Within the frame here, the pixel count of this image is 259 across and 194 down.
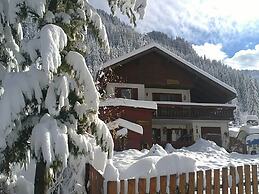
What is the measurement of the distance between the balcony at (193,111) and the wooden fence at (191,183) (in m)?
20.5

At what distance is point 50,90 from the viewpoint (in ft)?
16.7

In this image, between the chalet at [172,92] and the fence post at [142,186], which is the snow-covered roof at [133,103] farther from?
the fence post at [142,186]

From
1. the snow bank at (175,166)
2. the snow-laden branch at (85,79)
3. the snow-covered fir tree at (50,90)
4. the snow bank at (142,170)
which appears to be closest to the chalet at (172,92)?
the snow bank at (142,170)

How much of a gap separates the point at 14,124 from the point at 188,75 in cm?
2823

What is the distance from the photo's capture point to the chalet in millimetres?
29016

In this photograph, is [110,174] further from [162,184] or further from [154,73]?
[154,73]

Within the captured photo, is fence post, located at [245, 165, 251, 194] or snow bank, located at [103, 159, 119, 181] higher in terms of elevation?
snow bank, located at [103, 159, 119, 181]

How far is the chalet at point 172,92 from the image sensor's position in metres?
29.0

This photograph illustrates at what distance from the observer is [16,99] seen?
193 inches

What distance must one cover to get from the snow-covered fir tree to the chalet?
69.2 feet

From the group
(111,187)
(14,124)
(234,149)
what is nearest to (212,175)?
(111,187)

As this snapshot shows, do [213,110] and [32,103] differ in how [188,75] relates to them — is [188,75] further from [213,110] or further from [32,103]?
[32,103]

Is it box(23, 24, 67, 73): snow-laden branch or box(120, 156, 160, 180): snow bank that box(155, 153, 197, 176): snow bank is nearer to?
box(120, 156, 160, 180): snow bank

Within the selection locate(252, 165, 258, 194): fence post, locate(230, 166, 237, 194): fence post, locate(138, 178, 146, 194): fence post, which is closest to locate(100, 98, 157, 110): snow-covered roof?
locate(252, 165, 258, 194): fence post
